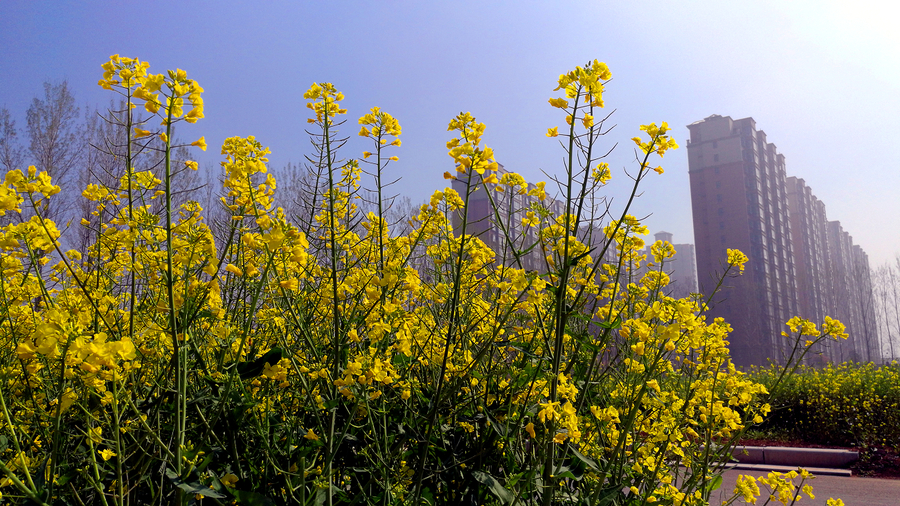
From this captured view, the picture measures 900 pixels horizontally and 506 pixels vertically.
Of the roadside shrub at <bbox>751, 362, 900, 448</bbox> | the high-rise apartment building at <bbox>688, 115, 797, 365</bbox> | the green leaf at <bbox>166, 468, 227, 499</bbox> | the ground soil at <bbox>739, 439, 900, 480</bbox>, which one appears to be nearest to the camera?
the green leaf at <bbox>166, 468, 227, 499</bbox>

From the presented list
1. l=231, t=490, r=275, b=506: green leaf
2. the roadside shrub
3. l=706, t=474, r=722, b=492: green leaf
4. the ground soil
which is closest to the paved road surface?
the ground soil

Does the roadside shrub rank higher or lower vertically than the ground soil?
higher

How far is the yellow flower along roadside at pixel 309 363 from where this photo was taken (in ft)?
5.35

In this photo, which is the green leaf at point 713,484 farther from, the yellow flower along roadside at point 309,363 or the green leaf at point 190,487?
the green leaf at point 190,487

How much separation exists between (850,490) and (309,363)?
6466 mm

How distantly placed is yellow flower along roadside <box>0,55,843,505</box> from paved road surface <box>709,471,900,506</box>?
3387 mm

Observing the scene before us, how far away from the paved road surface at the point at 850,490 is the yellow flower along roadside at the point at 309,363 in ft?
11.1

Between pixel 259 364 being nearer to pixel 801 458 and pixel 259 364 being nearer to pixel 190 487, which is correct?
pixel 190 487

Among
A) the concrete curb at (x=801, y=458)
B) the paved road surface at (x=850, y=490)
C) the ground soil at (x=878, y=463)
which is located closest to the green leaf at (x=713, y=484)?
the paved road surface at (x=850, y=490)

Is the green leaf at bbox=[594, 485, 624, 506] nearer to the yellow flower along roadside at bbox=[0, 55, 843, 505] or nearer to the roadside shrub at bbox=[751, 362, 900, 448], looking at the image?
the yellow flower along roadside at bbox=[0, 55, 843, 505]

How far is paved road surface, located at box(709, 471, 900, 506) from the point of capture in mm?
5121

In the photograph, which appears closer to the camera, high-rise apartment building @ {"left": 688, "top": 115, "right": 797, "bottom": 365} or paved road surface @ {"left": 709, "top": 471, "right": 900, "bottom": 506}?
paved road surface @ {"left": 709, "top": 471, "right": 900, "bottom": 506}

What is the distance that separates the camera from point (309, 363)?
2.07m

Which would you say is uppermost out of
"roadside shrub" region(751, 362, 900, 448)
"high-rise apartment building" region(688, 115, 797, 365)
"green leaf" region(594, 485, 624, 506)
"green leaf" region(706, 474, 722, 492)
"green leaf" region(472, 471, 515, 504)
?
"high-rise apartment building" region(688, 115, 797, 365)
